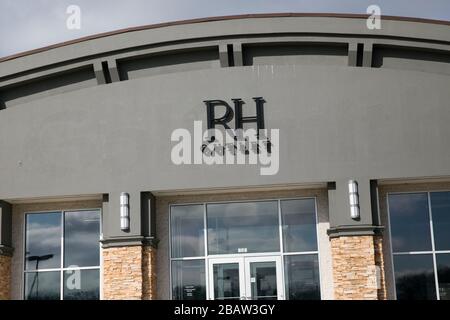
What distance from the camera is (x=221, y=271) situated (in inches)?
686

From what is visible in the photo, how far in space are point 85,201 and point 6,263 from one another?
2676mm

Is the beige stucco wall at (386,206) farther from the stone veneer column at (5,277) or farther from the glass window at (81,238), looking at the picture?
the stone veneer column at (5,277)

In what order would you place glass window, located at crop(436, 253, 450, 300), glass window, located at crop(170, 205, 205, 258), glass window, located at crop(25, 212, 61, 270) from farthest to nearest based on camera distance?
glass window, located at crop(25, 212, 61, 270), glass window, located at crop(170, 205, 205, 258), glass window, located at crop(436, 253, 450, 300)

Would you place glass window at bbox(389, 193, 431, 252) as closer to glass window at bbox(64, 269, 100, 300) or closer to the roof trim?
the roof trim

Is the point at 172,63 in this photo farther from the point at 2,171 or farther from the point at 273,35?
the point at 2,171

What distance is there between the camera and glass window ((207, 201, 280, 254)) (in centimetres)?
1748

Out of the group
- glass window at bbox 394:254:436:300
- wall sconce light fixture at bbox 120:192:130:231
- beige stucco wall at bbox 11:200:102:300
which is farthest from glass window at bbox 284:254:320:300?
beige stucco wall at bbox 11:200:102:300

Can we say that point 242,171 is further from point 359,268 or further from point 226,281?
point 359,268

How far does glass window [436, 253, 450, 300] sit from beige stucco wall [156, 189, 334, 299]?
2697 mm

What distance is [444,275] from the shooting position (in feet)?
55.1

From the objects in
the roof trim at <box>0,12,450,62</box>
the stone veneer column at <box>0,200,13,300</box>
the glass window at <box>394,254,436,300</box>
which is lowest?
the glass window at <box>394,254,436,300</box>

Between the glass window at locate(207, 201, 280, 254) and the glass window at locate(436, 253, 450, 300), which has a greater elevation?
the glass window at locate(207, 201, 280, 254)

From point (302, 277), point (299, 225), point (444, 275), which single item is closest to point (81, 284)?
point (302, 277)
